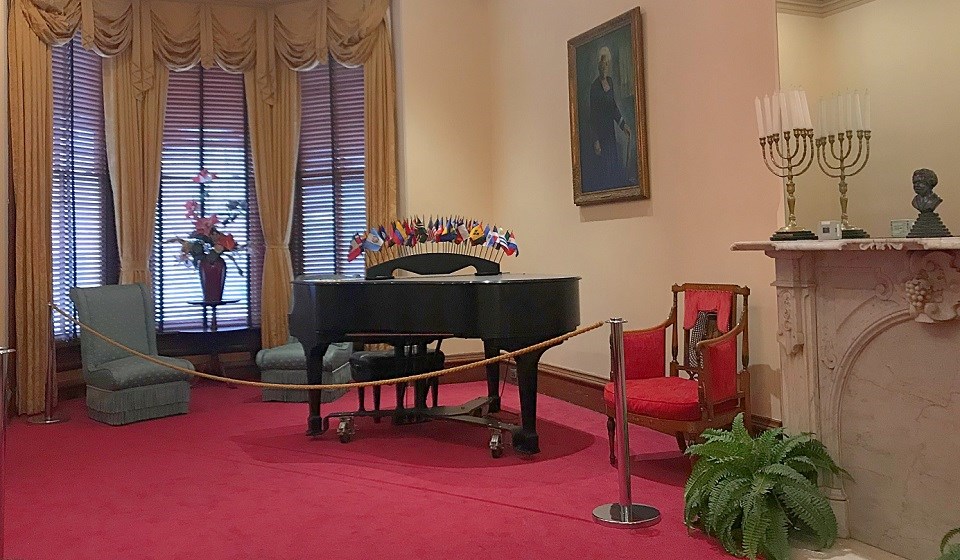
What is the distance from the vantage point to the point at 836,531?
124 inches

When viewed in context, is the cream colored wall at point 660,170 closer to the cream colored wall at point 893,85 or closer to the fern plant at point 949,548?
the cream colored wall at point 893,85

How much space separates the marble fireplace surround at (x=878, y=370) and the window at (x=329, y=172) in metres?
5.00

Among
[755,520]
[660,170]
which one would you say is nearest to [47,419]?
[660,170]

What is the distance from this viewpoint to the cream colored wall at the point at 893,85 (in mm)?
3615

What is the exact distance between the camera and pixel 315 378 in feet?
16.9

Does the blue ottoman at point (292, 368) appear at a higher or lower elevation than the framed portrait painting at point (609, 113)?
lower

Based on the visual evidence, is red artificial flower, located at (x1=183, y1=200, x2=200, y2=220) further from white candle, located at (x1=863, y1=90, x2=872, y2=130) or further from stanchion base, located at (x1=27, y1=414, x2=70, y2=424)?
white candle, located at (x1=863, y1=90, x2=872, y2=130)

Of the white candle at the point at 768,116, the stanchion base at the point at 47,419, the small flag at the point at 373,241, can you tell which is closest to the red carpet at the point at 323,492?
the stanchion base at the point at 47,419

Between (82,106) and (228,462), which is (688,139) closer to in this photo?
(228,462)

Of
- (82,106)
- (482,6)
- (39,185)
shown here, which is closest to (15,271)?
(39,185)

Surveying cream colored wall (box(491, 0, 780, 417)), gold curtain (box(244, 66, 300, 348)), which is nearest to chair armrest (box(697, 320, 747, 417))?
cream colored wall (box(491, 0, 780, 417))

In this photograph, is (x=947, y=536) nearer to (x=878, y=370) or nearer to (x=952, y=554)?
(x=952, y=554)

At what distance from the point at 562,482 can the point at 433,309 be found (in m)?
1.16

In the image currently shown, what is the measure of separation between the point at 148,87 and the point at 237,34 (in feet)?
3.30
